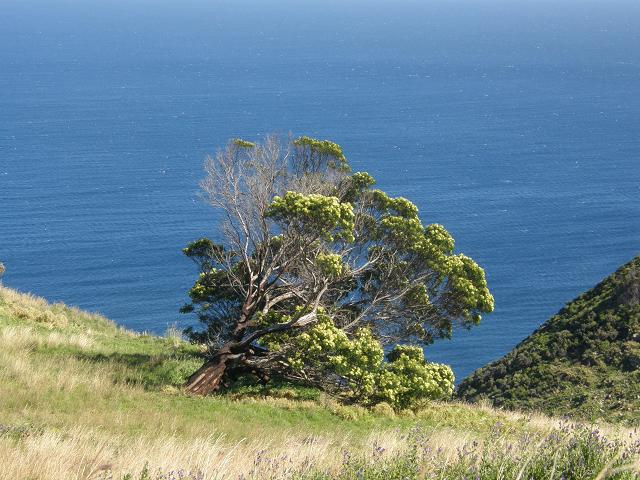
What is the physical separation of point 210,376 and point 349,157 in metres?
85.5

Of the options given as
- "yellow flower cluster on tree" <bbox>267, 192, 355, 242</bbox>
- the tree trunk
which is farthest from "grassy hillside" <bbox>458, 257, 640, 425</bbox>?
the tree trunk

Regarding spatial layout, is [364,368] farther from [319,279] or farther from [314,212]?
[314,212]

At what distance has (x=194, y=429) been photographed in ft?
46.5

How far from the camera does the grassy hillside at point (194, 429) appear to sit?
8242 millimetres

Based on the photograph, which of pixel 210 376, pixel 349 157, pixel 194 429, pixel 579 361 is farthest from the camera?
pixel 349 157

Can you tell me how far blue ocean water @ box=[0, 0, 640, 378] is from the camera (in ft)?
232

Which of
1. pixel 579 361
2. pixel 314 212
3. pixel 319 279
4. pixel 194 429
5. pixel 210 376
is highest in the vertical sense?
pixel 314 212

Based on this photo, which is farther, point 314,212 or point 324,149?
point 324,149

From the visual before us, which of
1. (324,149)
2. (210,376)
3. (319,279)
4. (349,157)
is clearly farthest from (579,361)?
(349,157)

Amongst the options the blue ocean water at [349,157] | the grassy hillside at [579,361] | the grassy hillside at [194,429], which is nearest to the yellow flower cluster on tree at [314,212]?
the grassy hillside at [194,429]

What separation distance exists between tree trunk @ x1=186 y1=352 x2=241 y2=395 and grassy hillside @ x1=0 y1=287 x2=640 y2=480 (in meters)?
0.54

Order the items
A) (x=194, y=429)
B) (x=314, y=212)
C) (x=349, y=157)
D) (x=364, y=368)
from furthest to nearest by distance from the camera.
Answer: (x=349, y=157) → (x=364, y=368) → (x=314, y=212) → (x=194, y=429)

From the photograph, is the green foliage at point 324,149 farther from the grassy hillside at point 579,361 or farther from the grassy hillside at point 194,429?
the grassy hillside at point 579,361

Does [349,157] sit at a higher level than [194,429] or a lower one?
higher
